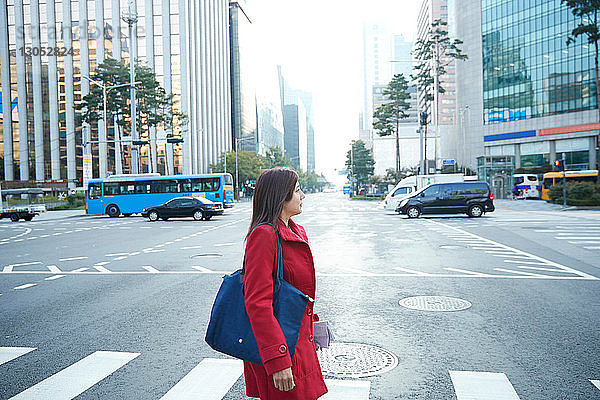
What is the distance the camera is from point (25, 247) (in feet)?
54.9

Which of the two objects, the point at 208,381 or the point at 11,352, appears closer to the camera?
the point at 208,381

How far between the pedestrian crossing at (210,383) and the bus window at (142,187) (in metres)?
33.7

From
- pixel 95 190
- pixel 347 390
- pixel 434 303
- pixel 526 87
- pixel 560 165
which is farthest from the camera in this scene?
pixel 526 87

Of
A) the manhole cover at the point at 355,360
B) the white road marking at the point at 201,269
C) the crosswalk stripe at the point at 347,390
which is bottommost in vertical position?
the white road marking at the point at 201,269

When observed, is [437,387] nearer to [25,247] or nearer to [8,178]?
[25,247]

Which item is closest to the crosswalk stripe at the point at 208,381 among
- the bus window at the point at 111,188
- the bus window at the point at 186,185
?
the bus window at the point at 186,185

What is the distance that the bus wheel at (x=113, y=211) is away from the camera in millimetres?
37750

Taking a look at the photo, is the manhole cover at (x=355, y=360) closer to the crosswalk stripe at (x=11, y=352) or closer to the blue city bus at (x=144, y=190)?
the crosswalk stripe at (x=11, y=352)

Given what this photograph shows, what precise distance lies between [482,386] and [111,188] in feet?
122

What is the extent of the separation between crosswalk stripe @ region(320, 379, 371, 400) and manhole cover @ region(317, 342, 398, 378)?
16 centimetres

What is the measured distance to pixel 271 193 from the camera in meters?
2.80

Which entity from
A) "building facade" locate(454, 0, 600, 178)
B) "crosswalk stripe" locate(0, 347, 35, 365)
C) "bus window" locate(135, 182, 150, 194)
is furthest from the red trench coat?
"building facade" locate(454, 0, 600, 178)

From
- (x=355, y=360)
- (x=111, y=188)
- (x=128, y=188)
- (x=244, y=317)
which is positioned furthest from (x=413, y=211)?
(x=244, y=317)

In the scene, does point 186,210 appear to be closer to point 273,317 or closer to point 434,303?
point 434,303
